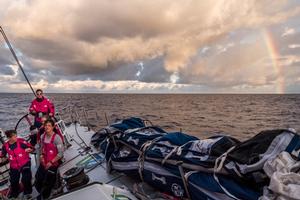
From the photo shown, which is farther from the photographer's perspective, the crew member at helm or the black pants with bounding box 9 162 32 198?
the black pants with bounding box 9 162 32 198

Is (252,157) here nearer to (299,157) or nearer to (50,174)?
(299,157)

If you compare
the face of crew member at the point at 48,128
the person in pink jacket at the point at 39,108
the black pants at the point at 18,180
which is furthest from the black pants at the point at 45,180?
the person in pink jacket at the point at 39,108

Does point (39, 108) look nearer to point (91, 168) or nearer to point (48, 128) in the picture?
point (48, 128)

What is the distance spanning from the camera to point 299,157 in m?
2.87

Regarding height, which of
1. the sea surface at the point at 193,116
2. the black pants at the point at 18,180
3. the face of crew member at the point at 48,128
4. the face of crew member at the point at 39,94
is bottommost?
the sea surface at the point at 193,116

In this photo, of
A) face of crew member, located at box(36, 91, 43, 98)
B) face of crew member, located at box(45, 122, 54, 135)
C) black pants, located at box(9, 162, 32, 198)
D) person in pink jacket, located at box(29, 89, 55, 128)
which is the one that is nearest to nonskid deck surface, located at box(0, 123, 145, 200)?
black pants, located at box(9, 162, 32, 198)

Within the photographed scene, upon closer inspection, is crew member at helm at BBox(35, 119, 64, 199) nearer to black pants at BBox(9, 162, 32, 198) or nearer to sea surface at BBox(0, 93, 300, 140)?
black pants at BBox(9, 162, 32, 198)

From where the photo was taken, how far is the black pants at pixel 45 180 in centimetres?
473

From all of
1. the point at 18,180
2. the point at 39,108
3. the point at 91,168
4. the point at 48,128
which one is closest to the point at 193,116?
the point at 39,108

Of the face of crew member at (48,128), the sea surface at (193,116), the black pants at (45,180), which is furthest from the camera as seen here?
the sea surface at (193,116)

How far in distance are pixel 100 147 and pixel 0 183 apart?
207 centimetres

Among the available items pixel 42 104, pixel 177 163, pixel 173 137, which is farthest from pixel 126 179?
pixel 42 104

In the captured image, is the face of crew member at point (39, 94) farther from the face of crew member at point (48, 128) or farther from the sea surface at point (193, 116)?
the face of crew member at point (48, 128)

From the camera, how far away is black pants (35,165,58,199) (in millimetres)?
4730
